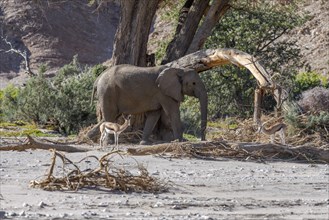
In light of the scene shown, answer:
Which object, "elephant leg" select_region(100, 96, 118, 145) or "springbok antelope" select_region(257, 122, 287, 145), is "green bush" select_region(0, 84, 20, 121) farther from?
"springbok antelope" select_region(257, 122, 287, 145)

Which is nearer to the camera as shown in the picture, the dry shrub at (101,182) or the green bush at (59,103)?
the dry shrub at (101,182)

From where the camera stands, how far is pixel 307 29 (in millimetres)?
60000

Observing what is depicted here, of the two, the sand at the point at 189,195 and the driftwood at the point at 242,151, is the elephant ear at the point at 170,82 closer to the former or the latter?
the driftwood at the point at 242,151

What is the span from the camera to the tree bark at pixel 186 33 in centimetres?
2538

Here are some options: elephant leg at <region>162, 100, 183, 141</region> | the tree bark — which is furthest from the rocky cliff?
elephant leg at <region>162, 100, 183, 141</region>

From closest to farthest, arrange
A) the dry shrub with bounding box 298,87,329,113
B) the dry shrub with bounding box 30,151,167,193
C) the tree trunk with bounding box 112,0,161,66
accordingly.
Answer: the dry shrub with bounding box 30,151,167,193
the tree trunk with bounding box 112,0,161,66
the dry shrub with bounding box 298,87,329,113

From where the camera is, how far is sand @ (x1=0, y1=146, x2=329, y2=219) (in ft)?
Result: 38.1

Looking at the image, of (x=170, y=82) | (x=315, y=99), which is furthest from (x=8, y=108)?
(x=170, y=82)

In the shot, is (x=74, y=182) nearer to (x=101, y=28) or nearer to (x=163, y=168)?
(x=163, y=168)

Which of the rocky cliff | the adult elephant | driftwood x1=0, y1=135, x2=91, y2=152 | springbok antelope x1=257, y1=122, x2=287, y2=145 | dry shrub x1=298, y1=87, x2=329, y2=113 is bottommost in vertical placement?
driftwood x1=0, y1=135, x2=91, y2=152

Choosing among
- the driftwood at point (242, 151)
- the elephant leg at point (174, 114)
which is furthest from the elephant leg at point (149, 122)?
the driftwood at point (242, 151)

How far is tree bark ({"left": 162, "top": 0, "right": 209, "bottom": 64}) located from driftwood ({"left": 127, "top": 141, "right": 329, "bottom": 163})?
5979 millimetres

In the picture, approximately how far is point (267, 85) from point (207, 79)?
13856 millimetres

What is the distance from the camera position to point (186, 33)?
2553 centimetres
